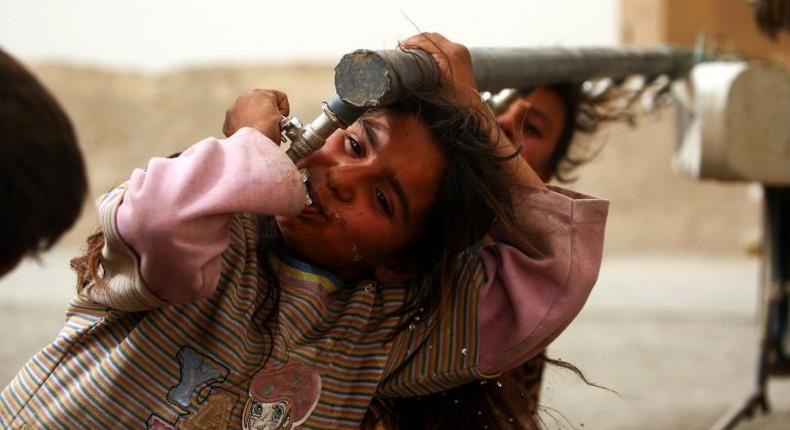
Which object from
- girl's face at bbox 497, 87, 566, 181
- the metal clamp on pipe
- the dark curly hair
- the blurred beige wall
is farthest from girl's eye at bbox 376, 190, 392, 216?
the blurred beige wall

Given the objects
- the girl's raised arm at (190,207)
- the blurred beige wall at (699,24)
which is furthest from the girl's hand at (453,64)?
the blurred beige wall at (699,24)

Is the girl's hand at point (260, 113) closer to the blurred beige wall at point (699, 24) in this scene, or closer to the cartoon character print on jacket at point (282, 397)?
the cartoon character print on jacket at point (282, 397)

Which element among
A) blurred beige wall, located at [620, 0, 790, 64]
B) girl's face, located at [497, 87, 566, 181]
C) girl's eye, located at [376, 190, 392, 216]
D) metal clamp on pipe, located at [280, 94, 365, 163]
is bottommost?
blurred beige wall, located at [620, 0, 790, 64]

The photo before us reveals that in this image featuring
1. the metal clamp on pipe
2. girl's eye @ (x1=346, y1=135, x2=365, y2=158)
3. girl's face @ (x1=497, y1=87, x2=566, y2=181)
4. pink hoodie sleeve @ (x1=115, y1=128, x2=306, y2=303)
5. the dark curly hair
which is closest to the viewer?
the dark curly hair

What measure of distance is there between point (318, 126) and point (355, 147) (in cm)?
10

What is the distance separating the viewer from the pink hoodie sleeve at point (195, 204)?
1335mm

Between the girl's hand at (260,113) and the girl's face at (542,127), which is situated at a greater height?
the girl's hand at (260,113)

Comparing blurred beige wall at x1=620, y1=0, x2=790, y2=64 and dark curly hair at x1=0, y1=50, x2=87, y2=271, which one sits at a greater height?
dark curly hair at x1=0, y1=50, x2=87, y2=271

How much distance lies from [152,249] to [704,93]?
1920 millimetres

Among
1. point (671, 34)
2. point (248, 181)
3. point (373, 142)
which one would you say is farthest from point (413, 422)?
point (671, 34)

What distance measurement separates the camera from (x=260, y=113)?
155 cm

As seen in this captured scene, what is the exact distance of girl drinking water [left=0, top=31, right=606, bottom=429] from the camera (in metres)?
1.53

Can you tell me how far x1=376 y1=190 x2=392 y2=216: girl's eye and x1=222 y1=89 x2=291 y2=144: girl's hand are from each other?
6.8 inches

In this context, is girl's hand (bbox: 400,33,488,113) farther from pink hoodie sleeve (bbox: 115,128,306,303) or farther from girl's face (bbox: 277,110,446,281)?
pink hoodie sleeve (bbox: 115,128,306,303)
